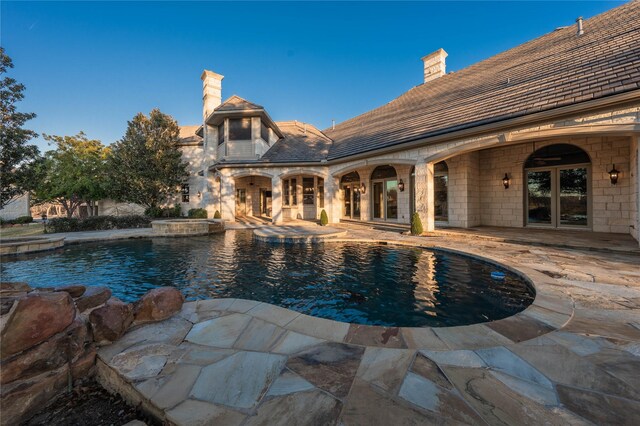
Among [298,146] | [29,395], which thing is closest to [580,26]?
[298,146]

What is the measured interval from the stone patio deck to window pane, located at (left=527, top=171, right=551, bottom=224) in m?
8.73

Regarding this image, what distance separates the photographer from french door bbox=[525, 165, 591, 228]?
31.1 ft

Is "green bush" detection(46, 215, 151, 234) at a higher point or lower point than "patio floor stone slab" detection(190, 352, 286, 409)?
higher

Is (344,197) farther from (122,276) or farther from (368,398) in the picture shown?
(368,398)

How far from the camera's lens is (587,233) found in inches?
355

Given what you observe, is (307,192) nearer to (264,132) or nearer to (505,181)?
(264,132)

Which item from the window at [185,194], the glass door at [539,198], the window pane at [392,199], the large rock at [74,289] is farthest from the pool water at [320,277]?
the window at [185,194]

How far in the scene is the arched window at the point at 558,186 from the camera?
9.47 m

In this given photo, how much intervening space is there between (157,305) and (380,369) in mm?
2765

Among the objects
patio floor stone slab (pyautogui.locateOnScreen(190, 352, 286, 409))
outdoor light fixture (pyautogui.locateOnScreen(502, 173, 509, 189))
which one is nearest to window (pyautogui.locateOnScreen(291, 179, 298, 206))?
outdoor light fixture (pyautogui.locateOnScreen(502, 173, 509, 189))

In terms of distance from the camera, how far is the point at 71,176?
18156 mm

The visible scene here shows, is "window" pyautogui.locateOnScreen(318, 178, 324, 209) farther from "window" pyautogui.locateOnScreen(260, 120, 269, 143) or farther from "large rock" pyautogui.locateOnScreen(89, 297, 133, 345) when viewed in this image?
"large rock" pyautogui.locateOnScreen(89, 297, 133, 345)

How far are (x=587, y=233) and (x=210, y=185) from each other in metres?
20.8

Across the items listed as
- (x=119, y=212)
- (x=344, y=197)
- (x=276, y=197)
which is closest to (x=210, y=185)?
(x=276, y=197)
